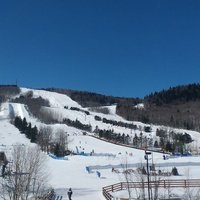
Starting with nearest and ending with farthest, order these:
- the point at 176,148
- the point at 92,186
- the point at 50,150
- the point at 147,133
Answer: the point at 92,186 < the point at 50,150 < the point at 176,148 < the point at 147,133

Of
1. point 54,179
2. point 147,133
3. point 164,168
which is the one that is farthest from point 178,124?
point 54,179

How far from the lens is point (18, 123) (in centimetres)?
14062

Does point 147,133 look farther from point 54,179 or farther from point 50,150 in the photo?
point 54,179

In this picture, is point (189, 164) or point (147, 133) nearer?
point (189, 164)

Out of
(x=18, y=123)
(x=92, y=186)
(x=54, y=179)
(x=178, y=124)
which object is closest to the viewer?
(x=92, y=186)

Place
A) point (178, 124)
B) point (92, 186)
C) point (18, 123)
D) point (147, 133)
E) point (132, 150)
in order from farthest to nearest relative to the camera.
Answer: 1. point (178, 124)
2. point (147, 133)
3. point (18, 123)
4. point (132, 150)
5. point (92, 186)

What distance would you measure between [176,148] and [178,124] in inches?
2809

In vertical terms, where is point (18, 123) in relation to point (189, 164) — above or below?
above

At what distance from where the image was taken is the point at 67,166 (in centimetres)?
7119

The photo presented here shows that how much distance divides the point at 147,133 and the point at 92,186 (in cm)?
10388

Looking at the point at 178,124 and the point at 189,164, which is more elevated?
the point at 178,124

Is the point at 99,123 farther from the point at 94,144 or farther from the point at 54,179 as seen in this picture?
the point at 54,179

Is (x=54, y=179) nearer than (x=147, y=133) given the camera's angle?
Yes

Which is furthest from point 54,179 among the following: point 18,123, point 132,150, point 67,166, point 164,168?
point 18,123
